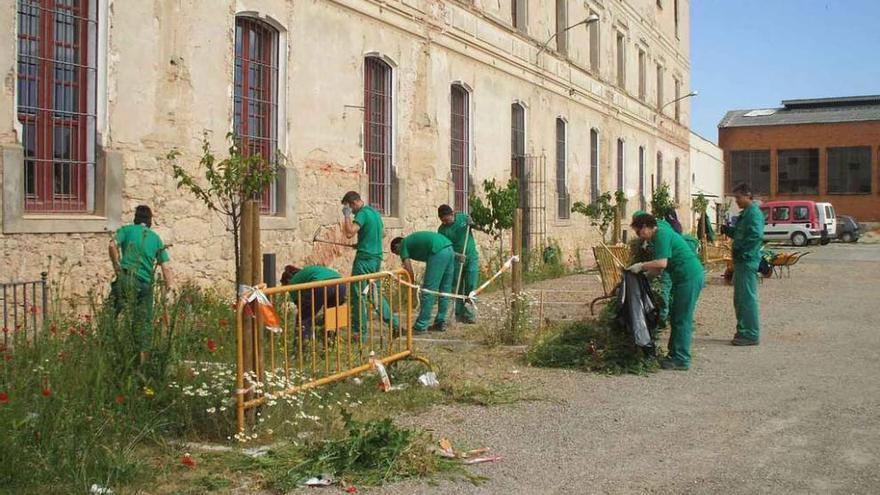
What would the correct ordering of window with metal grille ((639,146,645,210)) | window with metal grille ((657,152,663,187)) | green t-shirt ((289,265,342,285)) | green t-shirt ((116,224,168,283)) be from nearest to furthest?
green t-shirt ((116,224,168,283)) < green t-shirt ((289,265,342,285)) < window with metal grille ((639,146,645,210)) < window with metal grille ((657,152,663,187))

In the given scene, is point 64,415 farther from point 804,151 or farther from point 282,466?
point 804,151

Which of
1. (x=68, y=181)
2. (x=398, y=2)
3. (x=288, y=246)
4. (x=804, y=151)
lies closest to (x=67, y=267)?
(x=68, y=181)

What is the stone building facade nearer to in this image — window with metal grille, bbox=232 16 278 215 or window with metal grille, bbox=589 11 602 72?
window with metal grille, bbox=232 16 278 215

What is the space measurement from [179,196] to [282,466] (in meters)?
6.16

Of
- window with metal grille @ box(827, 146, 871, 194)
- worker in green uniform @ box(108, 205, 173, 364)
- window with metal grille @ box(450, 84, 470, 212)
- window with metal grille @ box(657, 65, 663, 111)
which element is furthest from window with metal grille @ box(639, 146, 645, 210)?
window with metal grille @ box(827, 146, 871, 194)

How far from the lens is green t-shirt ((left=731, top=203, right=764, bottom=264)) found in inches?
416

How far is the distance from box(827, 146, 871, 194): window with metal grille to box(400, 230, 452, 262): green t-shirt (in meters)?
52.3

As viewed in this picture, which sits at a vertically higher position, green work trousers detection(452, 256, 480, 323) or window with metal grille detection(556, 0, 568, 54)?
window with metal grille detection(556, 0, 568, 54)

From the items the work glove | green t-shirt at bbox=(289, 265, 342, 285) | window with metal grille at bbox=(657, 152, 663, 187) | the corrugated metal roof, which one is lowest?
green t-shirt at bbox=(289, 265, 342, 285)

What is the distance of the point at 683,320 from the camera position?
909cm

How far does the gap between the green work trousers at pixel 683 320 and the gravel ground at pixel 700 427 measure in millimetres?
211

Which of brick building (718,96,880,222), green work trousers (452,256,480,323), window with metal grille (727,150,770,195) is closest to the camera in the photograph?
green work trousers (452,256,480,323)

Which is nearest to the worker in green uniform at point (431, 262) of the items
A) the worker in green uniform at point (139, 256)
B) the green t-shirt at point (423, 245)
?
the green t-shirt at point (423, 245)

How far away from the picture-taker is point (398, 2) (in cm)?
1568
